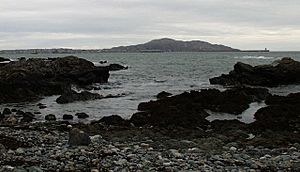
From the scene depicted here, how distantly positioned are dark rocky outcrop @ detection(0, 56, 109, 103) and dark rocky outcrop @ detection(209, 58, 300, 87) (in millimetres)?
13268

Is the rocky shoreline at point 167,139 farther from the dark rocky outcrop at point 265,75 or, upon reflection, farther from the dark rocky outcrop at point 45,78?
the dark rocky outcrop at point 265,75

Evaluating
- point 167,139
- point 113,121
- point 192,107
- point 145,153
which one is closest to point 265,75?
point 192,107

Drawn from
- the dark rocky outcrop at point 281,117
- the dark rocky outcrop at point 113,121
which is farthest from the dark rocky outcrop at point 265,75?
the dark rocky outcrop at point 113,121

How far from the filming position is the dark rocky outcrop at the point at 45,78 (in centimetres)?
3341

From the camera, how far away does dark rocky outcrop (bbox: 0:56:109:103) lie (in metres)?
33.4

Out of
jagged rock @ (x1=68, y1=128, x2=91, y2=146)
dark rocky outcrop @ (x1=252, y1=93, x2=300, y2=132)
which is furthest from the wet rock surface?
dark rocky outcrop @ (x1=252, y1=93, x2=300, y2=132)

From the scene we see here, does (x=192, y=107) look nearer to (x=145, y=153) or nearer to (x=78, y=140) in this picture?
(x=78, y=140)

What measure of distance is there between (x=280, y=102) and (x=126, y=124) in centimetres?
1145

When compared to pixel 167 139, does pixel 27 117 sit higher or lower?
lower

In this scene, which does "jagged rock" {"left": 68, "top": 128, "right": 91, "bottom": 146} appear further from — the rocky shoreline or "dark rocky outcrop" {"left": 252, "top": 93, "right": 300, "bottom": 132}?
"dark rocky outcrop" {"left": 252, "top": 93, "right": 300, "bottom": 132}

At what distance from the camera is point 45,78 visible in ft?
139

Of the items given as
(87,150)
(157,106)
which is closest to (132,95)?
(157,106)

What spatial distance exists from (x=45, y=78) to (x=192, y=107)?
20.8 m

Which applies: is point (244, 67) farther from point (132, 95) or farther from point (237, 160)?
point (237, 160)
